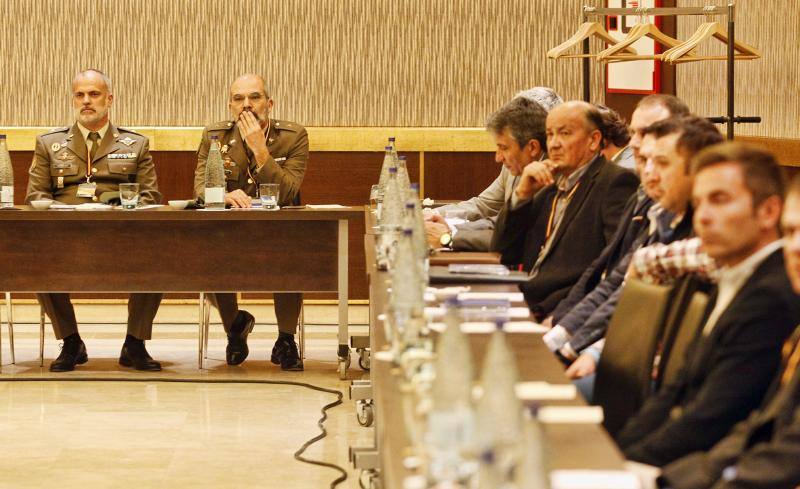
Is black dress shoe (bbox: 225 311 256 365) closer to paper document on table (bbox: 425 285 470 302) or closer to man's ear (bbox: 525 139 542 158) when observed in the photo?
man's ear (bbox: 525 139 542 158)

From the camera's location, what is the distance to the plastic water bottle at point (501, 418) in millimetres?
1620

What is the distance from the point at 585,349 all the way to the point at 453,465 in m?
2.14

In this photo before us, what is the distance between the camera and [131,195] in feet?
21.0

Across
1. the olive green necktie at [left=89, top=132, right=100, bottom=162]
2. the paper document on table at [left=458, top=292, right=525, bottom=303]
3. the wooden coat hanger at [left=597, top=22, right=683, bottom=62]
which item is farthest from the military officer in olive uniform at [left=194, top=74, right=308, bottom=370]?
the paper document on table at [left=458, top=292, right=525, bottom=303]

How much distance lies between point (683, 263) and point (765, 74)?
4.27 meters

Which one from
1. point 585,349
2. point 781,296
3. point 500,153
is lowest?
point 585,349

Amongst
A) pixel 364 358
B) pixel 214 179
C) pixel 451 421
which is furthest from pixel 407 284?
pixel 214 179

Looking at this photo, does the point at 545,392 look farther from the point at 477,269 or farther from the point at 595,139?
the point at 595,139

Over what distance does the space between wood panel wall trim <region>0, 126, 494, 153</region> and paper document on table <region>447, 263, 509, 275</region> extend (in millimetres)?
4664

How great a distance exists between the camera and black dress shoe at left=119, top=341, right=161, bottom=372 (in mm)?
6543

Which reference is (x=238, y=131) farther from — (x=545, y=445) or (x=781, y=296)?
(x=545, y=445)

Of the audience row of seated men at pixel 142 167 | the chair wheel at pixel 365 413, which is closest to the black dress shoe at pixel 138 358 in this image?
the audience row of seated men at pixel 142 167

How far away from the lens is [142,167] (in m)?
6.96

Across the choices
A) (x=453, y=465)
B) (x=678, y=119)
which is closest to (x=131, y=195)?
(x=678, y=119)
